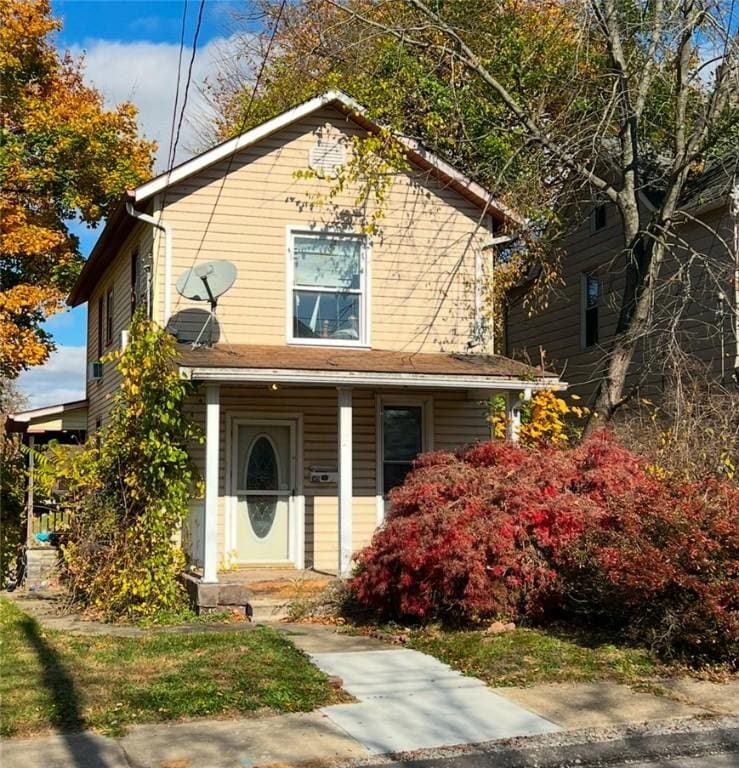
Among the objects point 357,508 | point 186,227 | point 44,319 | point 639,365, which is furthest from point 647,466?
point 44,319

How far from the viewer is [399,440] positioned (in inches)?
546

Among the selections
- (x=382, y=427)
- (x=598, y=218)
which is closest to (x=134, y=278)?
(x=382, y=427)

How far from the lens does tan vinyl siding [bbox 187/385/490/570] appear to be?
1309 cm

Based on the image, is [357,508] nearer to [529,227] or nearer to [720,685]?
[529,227]

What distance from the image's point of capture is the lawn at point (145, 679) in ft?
20.5

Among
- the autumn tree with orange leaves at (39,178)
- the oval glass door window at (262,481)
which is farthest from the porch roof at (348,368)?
the autumn tree with orange leaves at (39,178)

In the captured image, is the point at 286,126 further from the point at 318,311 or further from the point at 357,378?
the point at 357,378

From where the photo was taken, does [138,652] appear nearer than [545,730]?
No

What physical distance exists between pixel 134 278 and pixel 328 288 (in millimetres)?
3409

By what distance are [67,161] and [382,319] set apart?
43.9 feet

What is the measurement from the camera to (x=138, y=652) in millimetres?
8273

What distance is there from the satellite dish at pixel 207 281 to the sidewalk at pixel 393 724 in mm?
5622

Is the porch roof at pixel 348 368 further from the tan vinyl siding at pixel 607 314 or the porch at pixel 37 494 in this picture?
the tan vinyl siding at pixel 607 314

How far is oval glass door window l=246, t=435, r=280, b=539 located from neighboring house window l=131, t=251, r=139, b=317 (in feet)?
10.5
